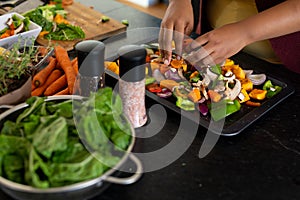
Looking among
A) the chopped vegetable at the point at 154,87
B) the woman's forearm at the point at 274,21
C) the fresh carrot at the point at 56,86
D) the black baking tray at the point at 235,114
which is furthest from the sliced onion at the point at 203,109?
the fresh carrot at the point at 56,86

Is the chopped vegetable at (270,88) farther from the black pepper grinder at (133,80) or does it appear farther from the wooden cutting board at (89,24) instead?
the wooden cutting board at (89,24)

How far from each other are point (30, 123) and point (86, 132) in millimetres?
117

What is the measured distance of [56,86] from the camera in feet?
3.93

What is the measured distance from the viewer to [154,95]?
1.17 m

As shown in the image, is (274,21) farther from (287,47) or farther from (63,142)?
(63,142)

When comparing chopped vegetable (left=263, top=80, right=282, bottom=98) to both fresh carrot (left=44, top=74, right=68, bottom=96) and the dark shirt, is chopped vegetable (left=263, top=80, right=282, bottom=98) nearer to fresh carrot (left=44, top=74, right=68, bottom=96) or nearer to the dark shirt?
the dark shirt

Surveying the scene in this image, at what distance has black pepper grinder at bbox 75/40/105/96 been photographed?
3.28 feet

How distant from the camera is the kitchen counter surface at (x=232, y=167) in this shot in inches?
36.2

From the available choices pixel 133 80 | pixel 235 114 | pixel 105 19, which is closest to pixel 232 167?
pixel 235 114

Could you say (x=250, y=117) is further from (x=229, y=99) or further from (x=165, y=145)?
(x=165, y=145)

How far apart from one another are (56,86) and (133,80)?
293 mm

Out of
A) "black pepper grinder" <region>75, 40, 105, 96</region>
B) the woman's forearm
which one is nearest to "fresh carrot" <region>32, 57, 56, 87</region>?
"black pepper grinder" <region>75, 40, 105, 96</region>

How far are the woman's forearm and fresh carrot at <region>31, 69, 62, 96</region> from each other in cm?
52

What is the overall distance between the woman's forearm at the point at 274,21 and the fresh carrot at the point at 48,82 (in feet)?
1.71
